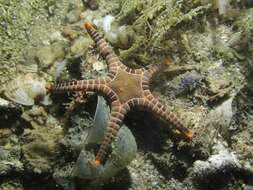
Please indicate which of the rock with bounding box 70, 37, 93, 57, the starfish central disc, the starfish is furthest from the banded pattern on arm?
the rock with bounding box 70, 37, 93, 57

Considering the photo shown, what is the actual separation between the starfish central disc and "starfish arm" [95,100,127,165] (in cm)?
11

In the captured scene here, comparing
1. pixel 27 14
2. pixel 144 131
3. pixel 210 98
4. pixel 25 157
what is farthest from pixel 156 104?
pixel 27 14

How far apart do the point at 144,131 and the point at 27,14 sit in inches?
100

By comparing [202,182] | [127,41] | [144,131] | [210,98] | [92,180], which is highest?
[127,41]

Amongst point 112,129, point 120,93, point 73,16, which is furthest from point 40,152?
point 73,16

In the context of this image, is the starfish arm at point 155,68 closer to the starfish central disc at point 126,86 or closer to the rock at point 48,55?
the starfish central disc at point 126,86

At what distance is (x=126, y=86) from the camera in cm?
473

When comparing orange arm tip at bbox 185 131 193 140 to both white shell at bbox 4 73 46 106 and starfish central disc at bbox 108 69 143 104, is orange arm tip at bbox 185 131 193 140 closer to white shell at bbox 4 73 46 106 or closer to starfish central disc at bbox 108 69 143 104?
starfish central disc at bbox 108 69 143 104

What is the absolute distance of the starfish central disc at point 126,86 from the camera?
468cm

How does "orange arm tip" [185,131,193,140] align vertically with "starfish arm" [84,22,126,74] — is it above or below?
below

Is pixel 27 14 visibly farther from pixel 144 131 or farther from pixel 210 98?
pixel 210 98

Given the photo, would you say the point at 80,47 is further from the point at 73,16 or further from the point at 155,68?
the point at 155,68

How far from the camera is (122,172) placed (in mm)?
5023

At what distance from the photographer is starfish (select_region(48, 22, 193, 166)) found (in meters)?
4.55
